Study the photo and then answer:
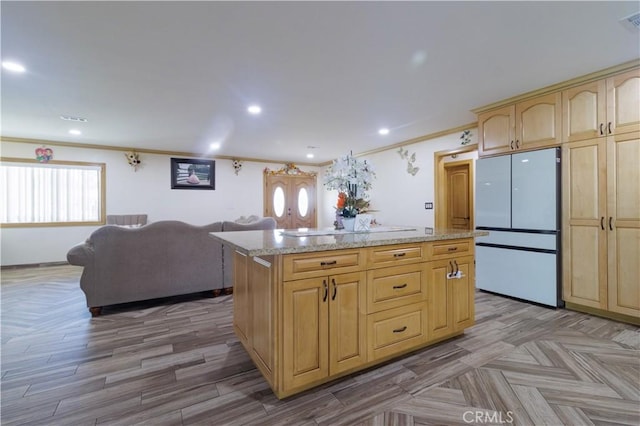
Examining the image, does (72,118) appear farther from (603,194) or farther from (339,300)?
(603,194)

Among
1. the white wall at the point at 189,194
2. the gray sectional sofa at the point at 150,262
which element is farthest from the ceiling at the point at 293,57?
the gray sectional sofa at the point at 150,262

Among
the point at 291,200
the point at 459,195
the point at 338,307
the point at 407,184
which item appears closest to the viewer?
the point at 338,307

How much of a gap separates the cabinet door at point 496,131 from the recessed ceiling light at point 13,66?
5.08 meters

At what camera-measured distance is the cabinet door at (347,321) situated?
1.78 m

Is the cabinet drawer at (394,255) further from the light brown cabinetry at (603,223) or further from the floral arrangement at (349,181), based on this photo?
the light brown cabinetry at (603,223)

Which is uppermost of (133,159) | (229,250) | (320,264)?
(133,159)

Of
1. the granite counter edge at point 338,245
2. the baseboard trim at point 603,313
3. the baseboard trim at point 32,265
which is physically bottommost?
the baseboard trim at point 603,313

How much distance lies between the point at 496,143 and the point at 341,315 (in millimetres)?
3255

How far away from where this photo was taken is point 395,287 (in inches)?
79.7

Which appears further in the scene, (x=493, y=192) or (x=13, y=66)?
(x=493, y=192)

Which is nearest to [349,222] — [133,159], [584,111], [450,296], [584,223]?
[450,296]

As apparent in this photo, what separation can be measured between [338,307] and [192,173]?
6.18 metres

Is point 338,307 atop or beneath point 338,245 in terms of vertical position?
beneath

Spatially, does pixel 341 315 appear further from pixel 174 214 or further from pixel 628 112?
pixel 174 214
